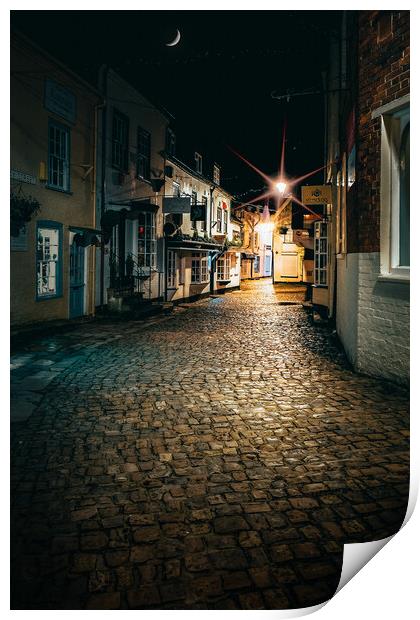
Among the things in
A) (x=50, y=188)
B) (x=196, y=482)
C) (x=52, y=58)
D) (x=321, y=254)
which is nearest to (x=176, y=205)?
(x=321, y=254)

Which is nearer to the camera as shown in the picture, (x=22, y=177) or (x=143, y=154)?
(x=22, y=177)

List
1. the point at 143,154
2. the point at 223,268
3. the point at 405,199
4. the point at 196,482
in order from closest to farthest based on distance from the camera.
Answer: the point at 196,482 → the point at 405,199 → the point at 143,154 → the point at 223,268

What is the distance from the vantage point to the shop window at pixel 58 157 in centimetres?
1114

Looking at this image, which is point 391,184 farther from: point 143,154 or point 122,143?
point 143,154

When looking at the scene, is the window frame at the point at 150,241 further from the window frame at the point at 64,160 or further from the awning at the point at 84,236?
the window frame at the point at 64,160

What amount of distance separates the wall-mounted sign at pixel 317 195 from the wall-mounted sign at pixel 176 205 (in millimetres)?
6016

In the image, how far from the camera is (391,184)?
6.10 metres

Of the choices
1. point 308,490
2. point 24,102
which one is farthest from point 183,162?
point 308,490

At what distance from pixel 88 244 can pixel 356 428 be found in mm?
9546

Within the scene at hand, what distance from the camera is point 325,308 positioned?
596 inches

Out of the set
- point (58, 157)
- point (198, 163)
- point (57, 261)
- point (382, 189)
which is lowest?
point (57, 261)

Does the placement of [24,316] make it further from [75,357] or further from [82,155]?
[82,155]

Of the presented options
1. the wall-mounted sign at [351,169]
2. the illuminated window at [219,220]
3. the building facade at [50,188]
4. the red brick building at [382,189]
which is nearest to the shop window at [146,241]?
the building facade at [50,188]

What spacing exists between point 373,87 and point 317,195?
21.0 feet
